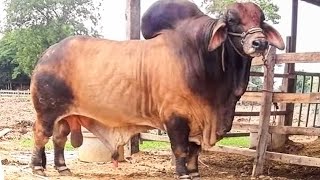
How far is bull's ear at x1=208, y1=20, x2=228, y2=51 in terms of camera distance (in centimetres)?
532

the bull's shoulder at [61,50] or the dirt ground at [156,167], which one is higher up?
the bull's shoulder at [61,50]

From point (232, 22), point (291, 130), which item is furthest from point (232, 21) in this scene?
point (291, 130)

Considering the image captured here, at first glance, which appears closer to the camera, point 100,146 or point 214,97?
point 214,97

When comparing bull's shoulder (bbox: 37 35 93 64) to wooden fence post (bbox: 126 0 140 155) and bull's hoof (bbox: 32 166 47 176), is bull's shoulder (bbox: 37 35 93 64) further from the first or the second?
wooden fence post (bbox: 126 0 140 155)

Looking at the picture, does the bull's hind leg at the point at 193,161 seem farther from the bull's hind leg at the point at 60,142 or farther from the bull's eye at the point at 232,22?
the bull's hind leg at the point at 60,142

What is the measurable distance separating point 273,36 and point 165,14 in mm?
1260

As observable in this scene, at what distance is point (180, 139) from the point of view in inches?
223

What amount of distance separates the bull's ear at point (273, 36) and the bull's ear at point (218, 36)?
1.58 feet

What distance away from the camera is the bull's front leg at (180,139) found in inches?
222

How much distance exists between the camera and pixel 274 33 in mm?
5613

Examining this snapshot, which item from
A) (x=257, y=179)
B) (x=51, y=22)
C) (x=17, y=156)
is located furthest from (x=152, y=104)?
(x=51, y=22)

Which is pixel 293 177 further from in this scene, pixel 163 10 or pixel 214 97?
pixel 163 10

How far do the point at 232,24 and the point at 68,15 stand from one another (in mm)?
37718

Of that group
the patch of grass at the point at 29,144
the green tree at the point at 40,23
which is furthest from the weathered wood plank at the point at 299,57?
the green tree at the point at 40,23
